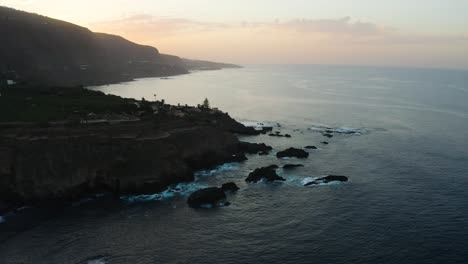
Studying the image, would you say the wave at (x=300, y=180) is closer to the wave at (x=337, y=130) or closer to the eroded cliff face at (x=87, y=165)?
the eroded cliff face at (x=87, y=165)

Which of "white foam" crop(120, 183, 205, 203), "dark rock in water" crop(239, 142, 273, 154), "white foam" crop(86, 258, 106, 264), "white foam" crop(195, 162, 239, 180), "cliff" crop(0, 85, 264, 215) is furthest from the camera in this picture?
"dark rock in water" crop(239, 142, 273, 154)

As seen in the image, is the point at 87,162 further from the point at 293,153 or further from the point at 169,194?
the point at 293,153

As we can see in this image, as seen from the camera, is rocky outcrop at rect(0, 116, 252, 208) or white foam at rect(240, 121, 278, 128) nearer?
rocky outcrop at rect(0, 116, 252, 208)

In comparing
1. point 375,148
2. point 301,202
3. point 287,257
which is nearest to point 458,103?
point 375,148

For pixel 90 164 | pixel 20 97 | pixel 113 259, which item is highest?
pixel 20 97

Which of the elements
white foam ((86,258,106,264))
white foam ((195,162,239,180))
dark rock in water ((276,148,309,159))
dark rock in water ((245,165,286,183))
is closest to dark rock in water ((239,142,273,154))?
dark rock in water ((276,148,309,159))

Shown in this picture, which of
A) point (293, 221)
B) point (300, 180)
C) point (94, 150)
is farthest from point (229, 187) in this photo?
point (94, 150)

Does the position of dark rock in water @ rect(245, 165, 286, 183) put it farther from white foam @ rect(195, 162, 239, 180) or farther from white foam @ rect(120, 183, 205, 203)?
white foam @ rect(120, 183, 205, 203)

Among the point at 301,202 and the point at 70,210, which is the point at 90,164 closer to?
the point at 70,210
